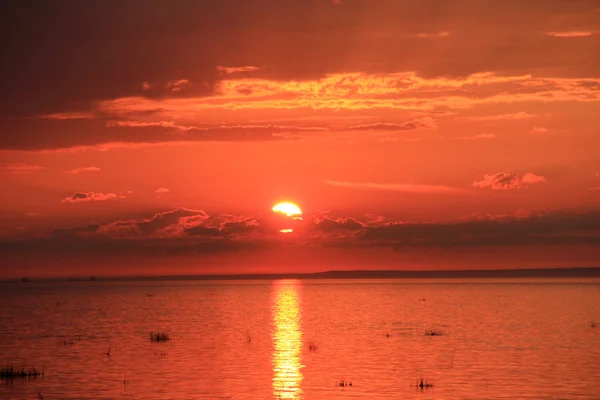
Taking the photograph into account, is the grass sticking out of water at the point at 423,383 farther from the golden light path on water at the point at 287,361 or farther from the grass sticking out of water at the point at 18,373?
the grass sticking out of water at the point at 18,373

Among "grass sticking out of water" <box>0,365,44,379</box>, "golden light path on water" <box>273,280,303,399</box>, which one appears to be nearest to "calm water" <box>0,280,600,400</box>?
"golden light path on water" <box>273,280,303,399</box>

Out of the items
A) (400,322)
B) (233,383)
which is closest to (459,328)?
(400,322)

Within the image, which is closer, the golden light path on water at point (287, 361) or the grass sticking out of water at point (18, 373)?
the golden light path on water at point (287, 361)

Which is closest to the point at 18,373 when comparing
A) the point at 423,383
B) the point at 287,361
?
the point at 287,361

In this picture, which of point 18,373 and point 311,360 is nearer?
point 18,373

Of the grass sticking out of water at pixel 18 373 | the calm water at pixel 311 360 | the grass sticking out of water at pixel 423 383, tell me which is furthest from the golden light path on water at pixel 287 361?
the grass sticking out of water at pixel 18 373

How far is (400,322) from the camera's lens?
92.9 meters

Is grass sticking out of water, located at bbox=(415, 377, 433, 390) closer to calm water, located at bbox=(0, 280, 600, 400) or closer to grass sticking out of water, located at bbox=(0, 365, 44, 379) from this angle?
calm water, located at bbox=(0, 280, 600, 400)

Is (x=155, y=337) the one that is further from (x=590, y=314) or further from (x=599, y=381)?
(x=590, y=314)

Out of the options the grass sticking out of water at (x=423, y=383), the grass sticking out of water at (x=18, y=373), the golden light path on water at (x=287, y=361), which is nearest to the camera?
the golden light path on water at (x=287, y=361)

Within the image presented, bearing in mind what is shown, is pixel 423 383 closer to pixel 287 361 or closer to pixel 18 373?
pixel 287 361

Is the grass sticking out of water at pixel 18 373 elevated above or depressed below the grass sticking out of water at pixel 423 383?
above

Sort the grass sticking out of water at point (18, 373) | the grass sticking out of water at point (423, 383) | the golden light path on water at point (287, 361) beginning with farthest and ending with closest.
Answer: the grass sticking out of water at point (18, 373) < the grass sticking out of water at point (423, 383) < the golden light path on water at point (287, 361)

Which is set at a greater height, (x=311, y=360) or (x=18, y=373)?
(x=311, y=360)
